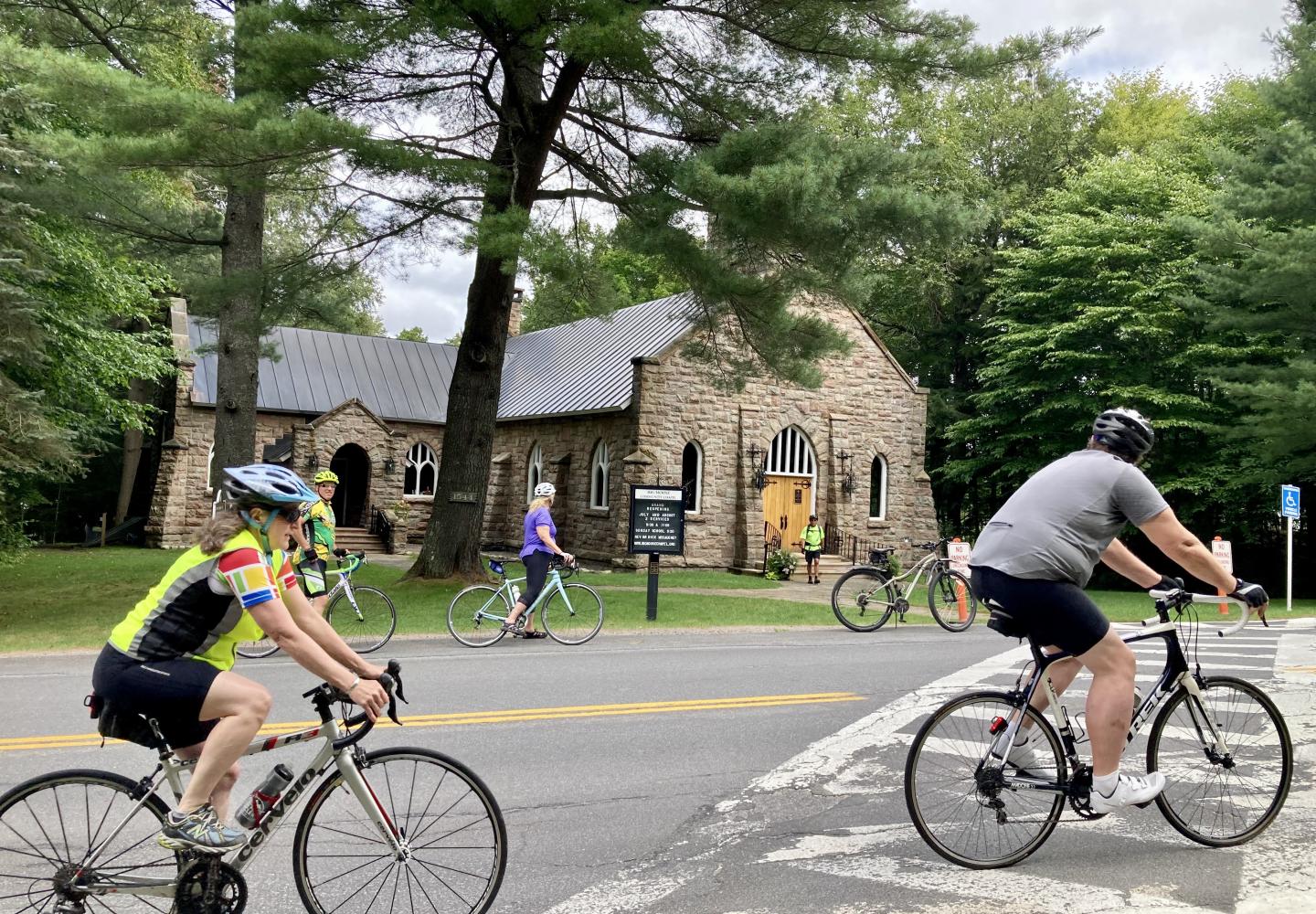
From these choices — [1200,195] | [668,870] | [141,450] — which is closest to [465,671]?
[668,870]

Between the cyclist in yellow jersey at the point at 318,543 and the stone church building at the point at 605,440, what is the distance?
532 inches

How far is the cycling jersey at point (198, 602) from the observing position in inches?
144

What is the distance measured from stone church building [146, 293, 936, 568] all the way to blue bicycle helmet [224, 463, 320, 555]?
73.5ft

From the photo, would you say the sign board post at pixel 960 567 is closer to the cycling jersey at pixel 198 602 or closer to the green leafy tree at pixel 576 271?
the green leafy tree at pixel 576 271

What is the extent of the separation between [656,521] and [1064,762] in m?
11.9

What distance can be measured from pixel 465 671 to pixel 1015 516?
677 centimetres

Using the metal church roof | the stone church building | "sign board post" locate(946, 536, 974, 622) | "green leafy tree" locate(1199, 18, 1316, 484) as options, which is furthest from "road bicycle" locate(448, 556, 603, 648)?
"green leafy tree" locate(1199, 18, 1316, 484)

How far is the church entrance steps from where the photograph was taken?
32.4 m

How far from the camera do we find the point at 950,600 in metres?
15.9

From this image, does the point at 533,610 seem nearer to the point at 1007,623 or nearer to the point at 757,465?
the point at 1007,623

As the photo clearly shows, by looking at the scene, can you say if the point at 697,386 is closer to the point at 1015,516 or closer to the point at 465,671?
the point at 465,671

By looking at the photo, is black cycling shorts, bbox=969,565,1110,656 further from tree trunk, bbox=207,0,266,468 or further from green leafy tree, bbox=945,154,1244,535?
green leafy tree, bbox=945,154,1244,535

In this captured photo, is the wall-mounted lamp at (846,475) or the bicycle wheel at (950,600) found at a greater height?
the wall-mounted lamp at (846,475)

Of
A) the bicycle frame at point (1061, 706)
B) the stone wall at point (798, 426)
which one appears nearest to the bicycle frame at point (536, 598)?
the bicycle frame at point (1061, 706)
